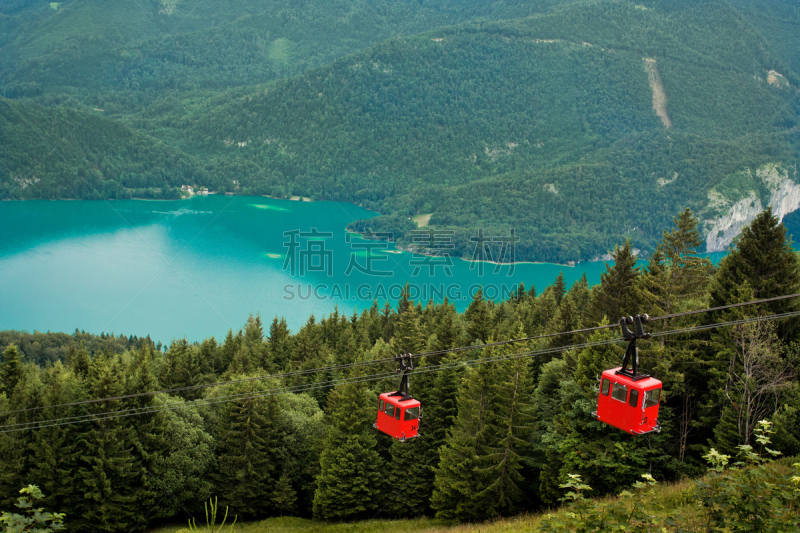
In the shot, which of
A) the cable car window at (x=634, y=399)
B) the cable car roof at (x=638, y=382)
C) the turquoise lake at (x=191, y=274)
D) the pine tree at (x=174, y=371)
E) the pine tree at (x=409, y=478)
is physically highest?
the cable car roof at (x=638, y=382)

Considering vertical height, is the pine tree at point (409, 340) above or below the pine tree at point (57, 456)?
above

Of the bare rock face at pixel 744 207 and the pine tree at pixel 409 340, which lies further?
the bare rock face at pixel 744 207

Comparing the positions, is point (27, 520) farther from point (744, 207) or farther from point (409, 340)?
point (744, 207)

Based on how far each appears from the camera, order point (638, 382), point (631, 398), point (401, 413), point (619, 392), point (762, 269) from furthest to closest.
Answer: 1. point (762, 269)
2. point (401, 413)
3. point (619, 392)
4. point (631, 398)
5. point (638, 382)

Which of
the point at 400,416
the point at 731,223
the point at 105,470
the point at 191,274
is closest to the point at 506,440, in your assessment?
the point at 400,416

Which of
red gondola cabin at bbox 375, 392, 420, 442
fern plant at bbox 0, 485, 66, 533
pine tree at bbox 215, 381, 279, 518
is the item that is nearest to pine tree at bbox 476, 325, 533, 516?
red gondola cabin at bbox 375, 392, 420, 442

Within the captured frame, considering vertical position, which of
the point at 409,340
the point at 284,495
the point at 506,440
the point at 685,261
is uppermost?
the point at 685,261

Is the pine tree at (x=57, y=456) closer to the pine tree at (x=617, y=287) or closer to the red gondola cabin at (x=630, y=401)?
the red gondola cabin at (x=630, y=401)

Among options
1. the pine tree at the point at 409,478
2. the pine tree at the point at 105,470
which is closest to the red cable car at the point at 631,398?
the pine tree at the point at 409,478

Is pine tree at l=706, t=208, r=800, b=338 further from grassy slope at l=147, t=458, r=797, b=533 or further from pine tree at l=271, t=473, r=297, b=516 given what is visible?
pine tree at l=271, t=473, r=297, b=516
